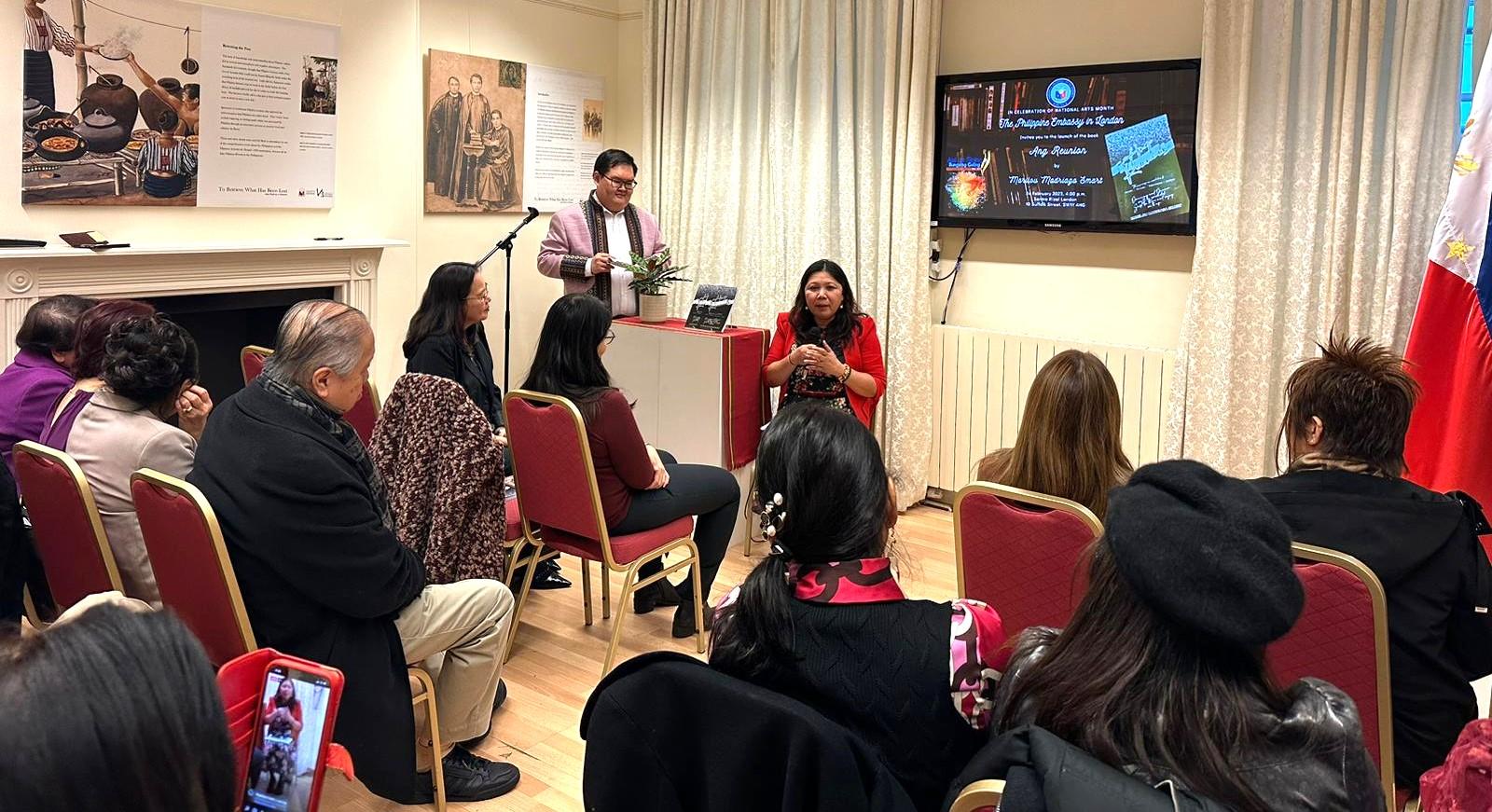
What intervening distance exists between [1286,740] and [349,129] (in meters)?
4.86

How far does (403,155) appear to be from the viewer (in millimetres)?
5453

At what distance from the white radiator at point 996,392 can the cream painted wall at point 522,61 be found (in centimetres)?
204

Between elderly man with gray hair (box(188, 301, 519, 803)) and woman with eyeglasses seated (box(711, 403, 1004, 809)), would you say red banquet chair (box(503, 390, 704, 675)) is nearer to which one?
elderly man with gray hair (box(188, 301, 519, 803))

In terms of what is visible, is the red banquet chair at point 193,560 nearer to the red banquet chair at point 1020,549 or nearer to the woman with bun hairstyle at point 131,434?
the woman with bun hairstyle at point 131,434

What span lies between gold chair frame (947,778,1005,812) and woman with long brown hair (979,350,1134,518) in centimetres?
145

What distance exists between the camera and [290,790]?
59.6 inches

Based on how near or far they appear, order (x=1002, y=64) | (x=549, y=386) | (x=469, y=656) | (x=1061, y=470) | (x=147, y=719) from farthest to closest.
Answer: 1. (x=1002, y=64)
2. (x=549, y=386)
3. (x=469, y=656)
4. (x=1061, y=470)
5. (x=147, y=719)

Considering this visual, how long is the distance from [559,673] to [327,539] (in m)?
1.39

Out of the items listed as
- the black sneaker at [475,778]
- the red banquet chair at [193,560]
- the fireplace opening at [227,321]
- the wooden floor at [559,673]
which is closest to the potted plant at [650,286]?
the wooden floor at [559,673]

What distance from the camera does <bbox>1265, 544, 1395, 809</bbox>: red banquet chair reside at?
2.03 meters

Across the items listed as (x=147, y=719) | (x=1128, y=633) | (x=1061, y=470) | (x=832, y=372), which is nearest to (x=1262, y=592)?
(x=1128, y=633)

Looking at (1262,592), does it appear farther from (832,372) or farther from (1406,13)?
(1406,13)

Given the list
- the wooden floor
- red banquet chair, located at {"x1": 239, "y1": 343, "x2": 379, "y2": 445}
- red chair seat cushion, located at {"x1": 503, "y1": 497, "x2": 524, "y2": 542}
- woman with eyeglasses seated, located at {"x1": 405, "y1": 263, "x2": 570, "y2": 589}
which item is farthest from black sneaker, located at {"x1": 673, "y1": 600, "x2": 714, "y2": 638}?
red banquet chair, located at {"x1": 239, "y1": 343, "x2": 379, "y2": 445}

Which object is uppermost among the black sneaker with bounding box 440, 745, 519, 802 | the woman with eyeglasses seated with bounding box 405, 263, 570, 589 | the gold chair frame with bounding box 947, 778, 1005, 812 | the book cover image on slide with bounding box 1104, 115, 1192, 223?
the book cover image on slide with bounding box 1104, 115, 1192, 223
